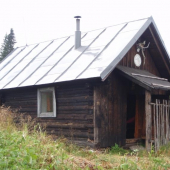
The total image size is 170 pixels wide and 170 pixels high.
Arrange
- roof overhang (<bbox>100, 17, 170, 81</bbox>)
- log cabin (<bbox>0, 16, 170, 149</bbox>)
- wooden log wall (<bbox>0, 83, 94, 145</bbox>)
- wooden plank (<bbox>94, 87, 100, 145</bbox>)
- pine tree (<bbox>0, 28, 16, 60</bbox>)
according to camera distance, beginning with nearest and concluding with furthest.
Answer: roof overhang (<bbox>100, 17, 170, 81</bbox>) < wooden plank (<bbox>94, 87, 100, 145</bbox>) < log cabin (<bbox>0, 16, 170, 149</bbox>) < wooden log wall (<bbox>0, 83, 94, 145</bbox>) < pine tree (<bbox>0, 28, 16, 60</bbox>)

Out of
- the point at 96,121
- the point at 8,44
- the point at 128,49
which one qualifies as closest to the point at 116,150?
the point at 96,121

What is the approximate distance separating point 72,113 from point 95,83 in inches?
59.8

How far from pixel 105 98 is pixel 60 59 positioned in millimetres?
3086

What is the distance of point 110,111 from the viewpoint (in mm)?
11625

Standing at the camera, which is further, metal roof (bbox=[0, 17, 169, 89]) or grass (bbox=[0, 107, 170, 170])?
metal roof (bbox=[0, 17, 169, 89])

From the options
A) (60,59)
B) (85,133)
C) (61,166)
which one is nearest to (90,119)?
(85,133)

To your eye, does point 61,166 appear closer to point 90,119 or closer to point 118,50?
point 90,119

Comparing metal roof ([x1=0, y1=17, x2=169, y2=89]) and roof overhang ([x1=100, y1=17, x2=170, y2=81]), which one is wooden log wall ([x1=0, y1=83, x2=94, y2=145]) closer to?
metal roof ([x1=0, y1=17, x2=169, y2=89])

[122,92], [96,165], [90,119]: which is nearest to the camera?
[96,165]

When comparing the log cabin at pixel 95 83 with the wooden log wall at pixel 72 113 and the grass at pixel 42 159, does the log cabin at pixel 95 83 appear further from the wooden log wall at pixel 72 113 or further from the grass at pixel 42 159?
the grass at pixel 42 159

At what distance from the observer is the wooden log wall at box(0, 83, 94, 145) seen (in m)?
11.2

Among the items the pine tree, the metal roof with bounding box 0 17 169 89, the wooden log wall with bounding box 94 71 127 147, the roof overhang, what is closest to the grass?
the wooden log wall with bounding box 94 71 127 147

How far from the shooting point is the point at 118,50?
37.5 feet

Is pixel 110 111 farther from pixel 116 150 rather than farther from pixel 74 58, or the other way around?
pixel 74 58
